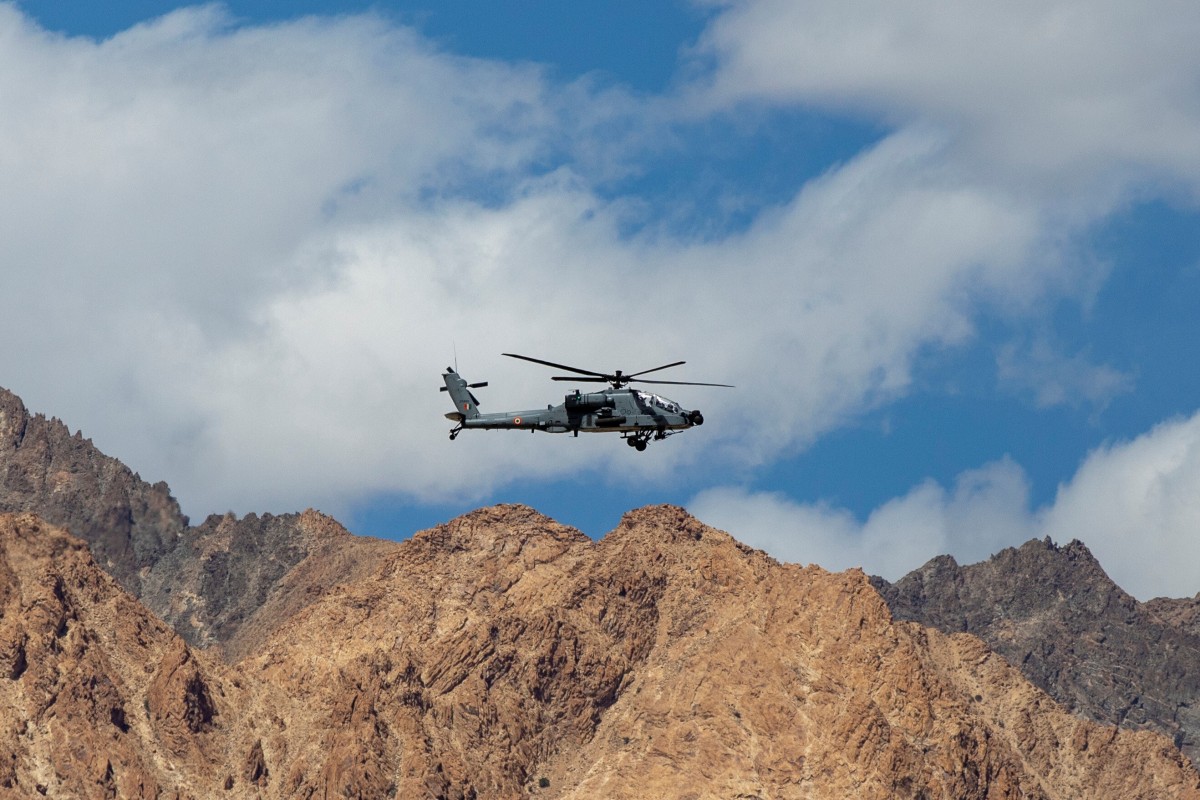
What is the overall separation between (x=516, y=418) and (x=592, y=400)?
8768 mm

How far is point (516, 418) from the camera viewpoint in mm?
160500

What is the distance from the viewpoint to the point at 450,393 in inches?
6673

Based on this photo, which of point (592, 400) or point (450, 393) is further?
point (450, 393)

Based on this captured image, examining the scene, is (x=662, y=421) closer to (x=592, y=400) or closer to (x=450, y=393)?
(x=592, y=400)

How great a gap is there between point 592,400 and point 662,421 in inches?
180

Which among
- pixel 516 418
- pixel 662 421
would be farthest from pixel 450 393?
pixel 662 421

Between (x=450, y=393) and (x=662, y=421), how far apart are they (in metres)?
21.9

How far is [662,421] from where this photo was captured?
153 m

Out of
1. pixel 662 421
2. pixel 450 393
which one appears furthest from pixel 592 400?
pixel 450 393

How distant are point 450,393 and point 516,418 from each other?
34.0 feet

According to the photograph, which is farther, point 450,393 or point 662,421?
point 450,393

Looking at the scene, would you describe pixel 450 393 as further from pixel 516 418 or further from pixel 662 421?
pixel 662 421
